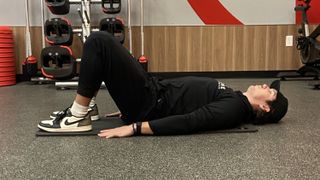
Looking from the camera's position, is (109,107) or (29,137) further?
(109,107)

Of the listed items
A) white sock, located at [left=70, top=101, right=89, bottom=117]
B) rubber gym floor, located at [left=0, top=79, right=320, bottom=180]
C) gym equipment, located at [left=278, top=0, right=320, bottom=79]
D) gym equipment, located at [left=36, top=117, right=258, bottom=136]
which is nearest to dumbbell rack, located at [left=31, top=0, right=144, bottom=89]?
rubber gym floor, located at [left=0, top=79, right=320, bottom=180]

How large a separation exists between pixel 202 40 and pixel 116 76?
330 cm

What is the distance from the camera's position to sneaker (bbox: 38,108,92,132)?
210 centimetres

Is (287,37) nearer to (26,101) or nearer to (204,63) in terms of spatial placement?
(204,63)

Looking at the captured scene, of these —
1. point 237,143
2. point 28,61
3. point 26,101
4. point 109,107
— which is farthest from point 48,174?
point 28,61

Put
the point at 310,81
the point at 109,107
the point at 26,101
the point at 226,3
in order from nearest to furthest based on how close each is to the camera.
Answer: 1. the point at 109,107
2. the point at 26,101
3. the point at 310,81
4. the point at 226,3

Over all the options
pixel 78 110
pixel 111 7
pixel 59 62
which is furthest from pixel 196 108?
pixel 111 7

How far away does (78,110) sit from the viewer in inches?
79.6

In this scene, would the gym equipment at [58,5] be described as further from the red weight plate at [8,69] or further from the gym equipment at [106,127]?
the gym equipment at [106,127]

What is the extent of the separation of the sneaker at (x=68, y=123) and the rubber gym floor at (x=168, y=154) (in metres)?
0.08

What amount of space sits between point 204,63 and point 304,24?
4.49 feet

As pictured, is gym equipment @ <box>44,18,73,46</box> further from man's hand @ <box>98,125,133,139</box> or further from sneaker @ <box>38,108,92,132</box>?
man's hand @ <box>98,125,133,139</box>

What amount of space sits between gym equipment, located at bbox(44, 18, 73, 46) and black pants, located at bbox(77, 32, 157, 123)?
94.9 inches

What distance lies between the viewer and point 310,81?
4.75 metres
